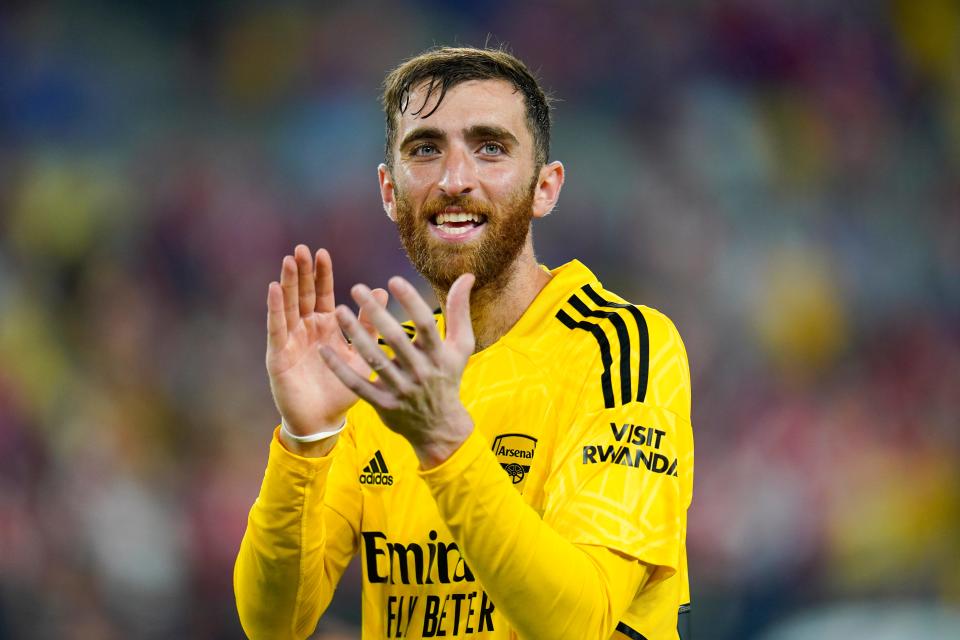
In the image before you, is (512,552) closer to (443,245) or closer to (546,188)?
(443,245)

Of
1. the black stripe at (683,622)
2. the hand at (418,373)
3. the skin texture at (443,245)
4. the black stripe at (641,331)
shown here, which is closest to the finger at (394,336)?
the hand at (418,373)

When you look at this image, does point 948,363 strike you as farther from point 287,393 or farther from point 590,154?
point 287,393

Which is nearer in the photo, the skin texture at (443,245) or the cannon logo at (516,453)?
the skin texture at (443,245)

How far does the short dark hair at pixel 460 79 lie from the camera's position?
275cm

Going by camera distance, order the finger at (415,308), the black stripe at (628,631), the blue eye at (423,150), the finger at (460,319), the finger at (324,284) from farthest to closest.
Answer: the blue eye at (423,150), the finger at (324,284), the black stripe at (628,631), the finger at (460,319), the finger at (415,308)

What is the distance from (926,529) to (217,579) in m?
3.77

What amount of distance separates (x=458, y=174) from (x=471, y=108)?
0.60ft

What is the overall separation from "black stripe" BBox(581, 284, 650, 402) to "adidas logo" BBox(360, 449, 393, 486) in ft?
2.17

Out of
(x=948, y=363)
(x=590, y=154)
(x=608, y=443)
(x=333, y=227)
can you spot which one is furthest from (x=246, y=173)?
(x=608, y=443)

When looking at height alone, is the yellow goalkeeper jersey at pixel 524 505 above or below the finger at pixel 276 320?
below

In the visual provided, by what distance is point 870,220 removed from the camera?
20.8 ft

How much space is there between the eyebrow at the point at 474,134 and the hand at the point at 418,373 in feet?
2.63

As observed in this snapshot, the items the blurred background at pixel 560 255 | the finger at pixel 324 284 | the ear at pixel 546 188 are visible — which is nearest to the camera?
the finger at pixel 324 284

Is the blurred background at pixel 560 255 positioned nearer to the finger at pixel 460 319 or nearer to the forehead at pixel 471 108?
the forehead at pixel 471 108
